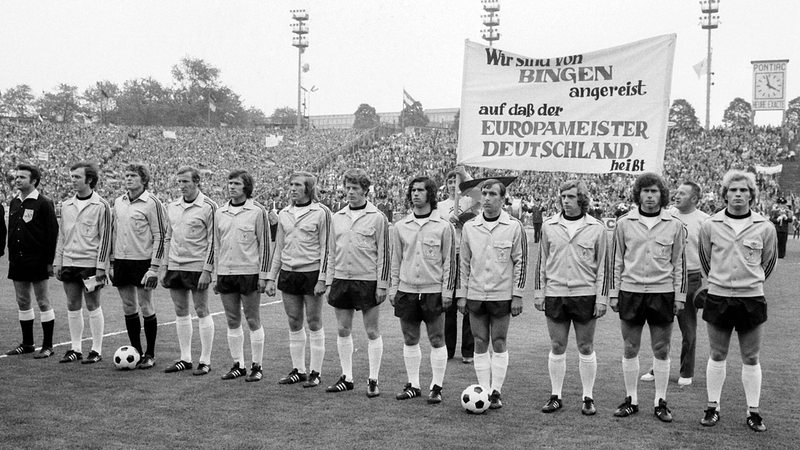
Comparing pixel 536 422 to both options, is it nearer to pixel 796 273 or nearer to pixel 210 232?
pixel 210 232

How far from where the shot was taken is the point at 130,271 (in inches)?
346

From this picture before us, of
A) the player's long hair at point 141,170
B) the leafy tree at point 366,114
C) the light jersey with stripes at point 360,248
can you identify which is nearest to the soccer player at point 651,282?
the light jersey with stripes at point 360,248

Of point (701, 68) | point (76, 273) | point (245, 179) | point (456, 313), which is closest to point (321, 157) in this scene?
point (701, 68)

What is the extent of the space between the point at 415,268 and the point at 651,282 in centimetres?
212

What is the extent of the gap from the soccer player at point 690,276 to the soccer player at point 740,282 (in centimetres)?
139

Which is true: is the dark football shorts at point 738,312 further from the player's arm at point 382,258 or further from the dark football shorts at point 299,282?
the dark football shorts at point 299,282

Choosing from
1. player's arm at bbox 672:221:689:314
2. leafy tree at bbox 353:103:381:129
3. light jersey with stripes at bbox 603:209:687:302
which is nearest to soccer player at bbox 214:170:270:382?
light jersey with stripes at bbox 603:209:687:302

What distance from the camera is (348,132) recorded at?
65.8 m

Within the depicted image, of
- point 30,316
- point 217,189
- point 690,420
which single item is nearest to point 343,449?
point 690,420

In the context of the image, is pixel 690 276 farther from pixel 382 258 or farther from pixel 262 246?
pixel 262 246

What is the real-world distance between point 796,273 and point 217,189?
33751 mm

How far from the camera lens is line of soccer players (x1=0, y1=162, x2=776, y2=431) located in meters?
6.69

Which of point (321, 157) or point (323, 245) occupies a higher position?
point (321, 157)

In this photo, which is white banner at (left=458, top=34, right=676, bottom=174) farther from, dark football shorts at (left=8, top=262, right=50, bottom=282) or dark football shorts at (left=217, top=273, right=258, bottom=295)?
dark football shorts at (left=8, top=262, right=50, bottom=282)
